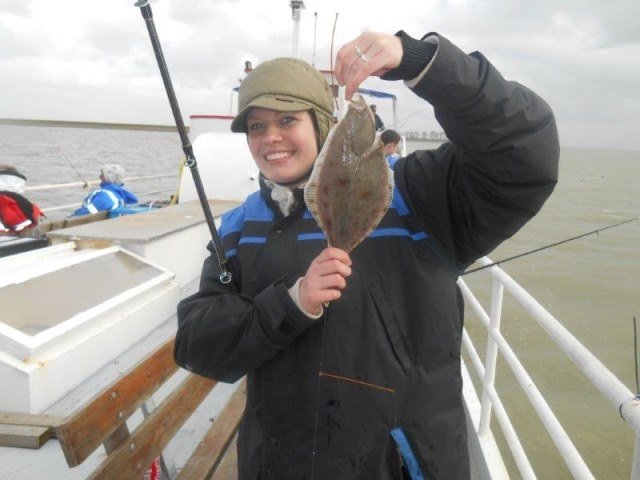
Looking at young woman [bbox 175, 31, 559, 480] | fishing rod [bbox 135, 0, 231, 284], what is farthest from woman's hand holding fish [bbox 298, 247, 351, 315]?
fishing rod [bbox 135, 0, 231, 284]

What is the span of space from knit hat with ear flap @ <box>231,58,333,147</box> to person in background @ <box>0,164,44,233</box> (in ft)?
18.5

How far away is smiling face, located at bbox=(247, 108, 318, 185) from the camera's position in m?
1.85

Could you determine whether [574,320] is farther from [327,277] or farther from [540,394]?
[327,277]

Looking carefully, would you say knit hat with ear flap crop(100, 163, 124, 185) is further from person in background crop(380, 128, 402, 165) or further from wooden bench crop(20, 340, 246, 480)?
person in background crop(380, 128, 402, 165)

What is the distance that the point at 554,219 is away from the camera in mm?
17406

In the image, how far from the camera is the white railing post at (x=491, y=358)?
2.88 m

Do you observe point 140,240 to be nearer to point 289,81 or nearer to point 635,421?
point 289,81

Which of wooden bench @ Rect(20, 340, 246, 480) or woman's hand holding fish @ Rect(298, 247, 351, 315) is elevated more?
woman's hand holding fish @ Rect(298, 247, 351, 315)

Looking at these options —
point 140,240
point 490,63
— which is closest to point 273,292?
point 490,63

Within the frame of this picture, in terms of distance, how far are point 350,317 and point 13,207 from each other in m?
6.15

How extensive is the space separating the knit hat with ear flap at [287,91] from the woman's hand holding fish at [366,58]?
36 centimetres

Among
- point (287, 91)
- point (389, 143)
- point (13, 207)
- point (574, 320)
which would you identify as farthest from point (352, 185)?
point (574, 320)

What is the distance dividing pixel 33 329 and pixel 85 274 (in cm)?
91

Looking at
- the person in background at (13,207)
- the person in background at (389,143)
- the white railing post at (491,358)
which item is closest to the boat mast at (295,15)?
the person in background at (13,207)
